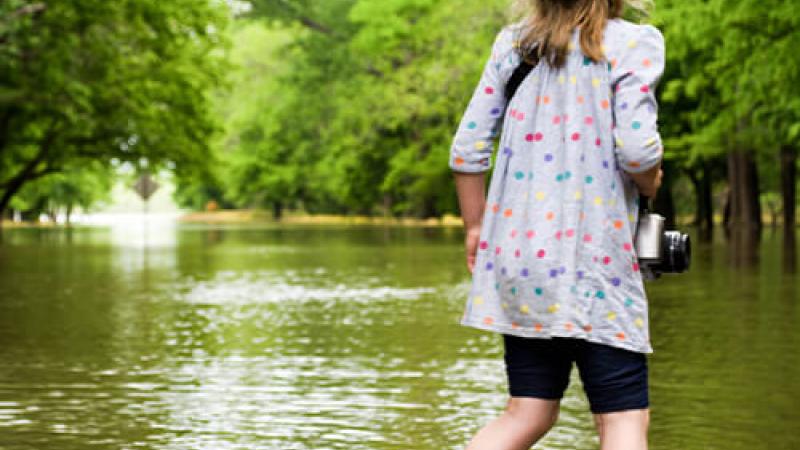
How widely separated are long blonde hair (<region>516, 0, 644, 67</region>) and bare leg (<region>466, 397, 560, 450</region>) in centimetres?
88

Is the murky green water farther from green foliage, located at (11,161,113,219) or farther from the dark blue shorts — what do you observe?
green foliage, located at (11,161,113,219)

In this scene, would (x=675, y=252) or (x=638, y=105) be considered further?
(x=675, y=252)

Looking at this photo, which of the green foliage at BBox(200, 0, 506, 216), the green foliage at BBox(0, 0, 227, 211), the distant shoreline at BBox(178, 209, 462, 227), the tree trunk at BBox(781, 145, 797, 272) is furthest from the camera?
the distant shoreline at BBox(178, 209, 462, 227)

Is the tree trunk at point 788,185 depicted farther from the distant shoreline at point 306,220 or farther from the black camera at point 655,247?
the black camera at point 655,247

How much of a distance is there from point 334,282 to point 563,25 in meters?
17.0

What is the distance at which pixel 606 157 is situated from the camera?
4.12 meters

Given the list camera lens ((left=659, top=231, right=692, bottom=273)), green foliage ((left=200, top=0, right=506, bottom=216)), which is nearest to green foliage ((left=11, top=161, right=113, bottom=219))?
green foliage ((left=200, top=0, right=506, bottom=216))

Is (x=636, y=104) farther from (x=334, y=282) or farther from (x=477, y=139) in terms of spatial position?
(x=334, y=282)

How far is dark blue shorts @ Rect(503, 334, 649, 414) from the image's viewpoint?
404 centimetres

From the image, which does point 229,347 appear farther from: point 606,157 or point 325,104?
point 325,104

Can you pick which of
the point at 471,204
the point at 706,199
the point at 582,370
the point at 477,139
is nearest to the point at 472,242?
the point at 471,204

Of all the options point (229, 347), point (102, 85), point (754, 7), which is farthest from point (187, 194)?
point (229, 347)

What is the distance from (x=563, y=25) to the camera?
13.5 ft

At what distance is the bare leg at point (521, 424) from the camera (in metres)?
4.22
